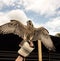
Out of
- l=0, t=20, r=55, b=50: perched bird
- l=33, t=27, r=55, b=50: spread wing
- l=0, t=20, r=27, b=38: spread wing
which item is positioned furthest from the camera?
l=33, t=27, r=55, b=50: spread wing

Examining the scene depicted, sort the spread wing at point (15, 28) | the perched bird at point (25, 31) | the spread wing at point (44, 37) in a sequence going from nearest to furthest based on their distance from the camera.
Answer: the perched bird at point (25, 31)
the spread wing at point (15, 28)
the spread wing at point (44, 37)

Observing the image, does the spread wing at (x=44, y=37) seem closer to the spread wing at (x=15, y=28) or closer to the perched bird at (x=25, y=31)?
the perched bird at (x=25, y=31)

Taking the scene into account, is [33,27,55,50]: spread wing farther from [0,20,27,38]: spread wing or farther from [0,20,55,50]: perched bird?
[0,20,27,38]: spread wing

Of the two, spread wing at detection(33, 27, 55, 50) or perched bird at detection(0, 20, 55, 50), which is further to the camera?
spread wing at detection(33, 27, 55, 50)

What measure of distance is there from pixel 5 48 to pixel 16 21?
4.05m

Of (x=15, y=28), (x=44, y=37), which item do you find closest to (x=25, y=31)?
(x=15, y=28)

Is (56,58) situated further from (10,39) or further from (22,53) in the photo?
(22,53)

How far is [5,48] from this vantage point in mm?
8875

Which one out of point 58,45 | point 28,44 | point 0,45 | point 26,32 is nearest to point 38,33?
point 26,32

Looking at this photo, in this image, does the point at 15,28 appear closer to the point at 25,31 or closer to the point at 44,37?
the point at 25,31

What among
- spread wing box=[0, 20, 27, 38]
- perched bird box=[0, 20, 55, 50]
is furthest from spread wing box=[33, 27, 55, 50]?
spread wing box=[0, 20, 27, 38]

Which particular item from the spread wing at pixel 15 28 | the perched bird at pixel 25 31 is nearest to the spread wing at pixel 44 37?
the perched bird at pixel 25 31

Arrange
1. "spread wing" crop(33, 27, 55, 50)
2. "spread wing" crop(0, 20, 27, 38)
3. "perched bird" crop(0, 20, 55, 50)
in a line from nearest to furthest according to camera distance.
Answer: "perched bird" crop(0, 20, 55, 50) → "spread wing" crop(0, 20, 27, 38) → "spread wing" crop(33, 27, 55, 50)

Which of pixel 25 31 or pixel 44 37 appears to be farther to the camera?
pixel 44 37
